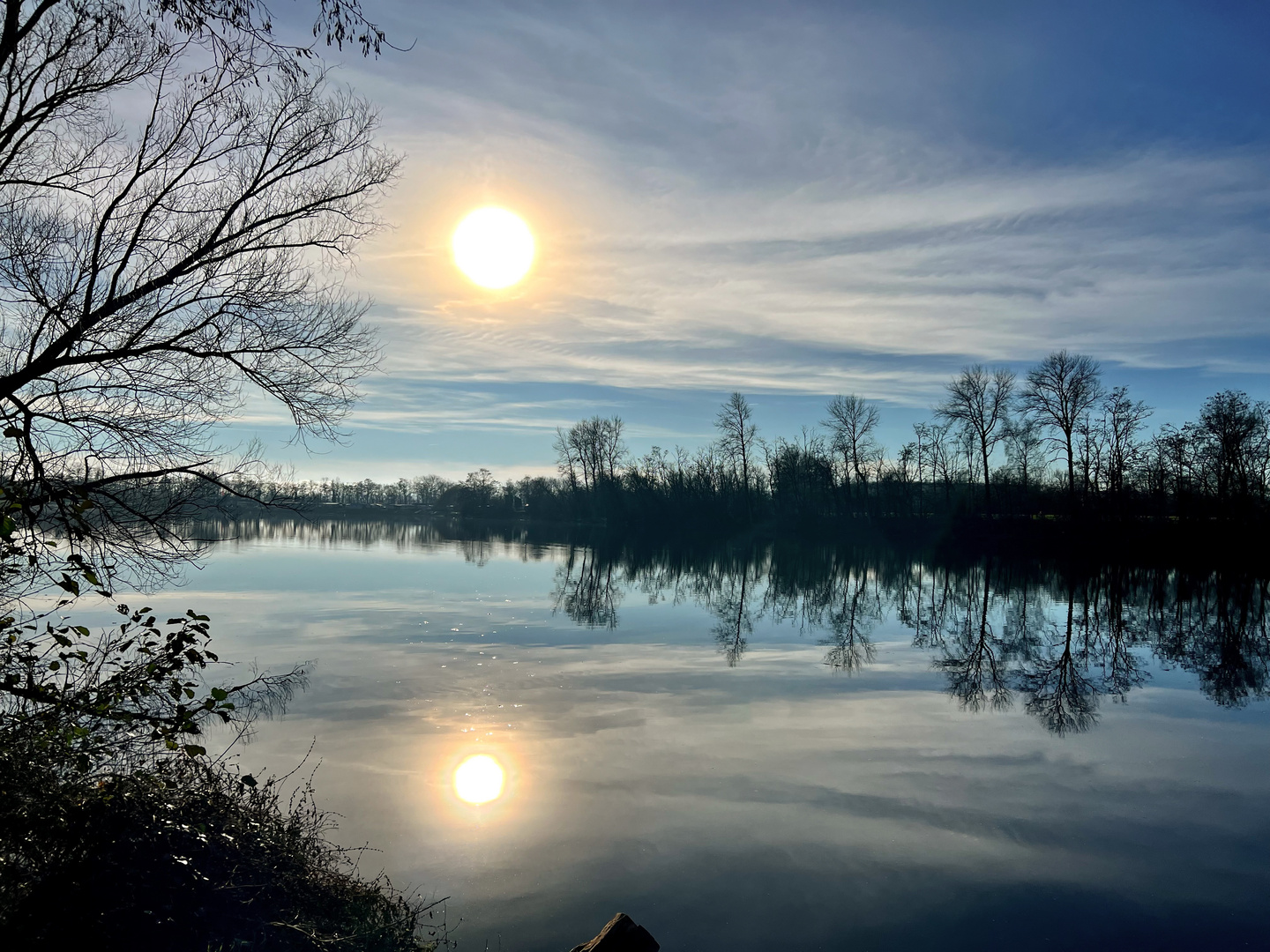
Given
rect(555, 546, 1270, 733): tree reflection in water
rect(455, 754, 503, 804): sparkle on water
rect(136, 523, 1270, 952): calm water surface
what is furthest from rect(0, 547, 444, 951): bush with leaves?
rect(555, 546, 1270, 733): tree reflection in water

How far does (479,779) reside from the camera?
916 centimetres

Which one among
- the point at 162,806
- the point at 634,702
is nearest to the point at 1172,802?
the point at 634,702

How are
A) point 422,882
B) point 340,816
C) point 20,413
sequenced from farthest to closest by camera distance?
1. point 340,816
2. point 422,882
3. point 20,413

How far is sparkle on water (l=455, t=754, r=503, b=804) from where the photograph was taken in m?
8.70

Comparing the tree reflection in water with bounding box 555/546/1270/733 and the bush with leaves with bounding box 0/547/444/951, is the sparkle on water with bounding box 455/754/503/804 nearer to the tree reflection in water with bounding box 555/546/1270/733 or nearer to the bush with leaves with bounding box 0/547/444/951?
the bush with leaves with bounding box 0/547/444/951

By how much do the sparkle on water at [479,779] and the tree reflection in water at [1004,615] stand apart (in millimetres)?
7700

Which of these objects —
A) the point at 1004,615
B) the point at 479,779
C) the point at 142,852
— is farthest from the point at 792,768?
the point at 1004,615

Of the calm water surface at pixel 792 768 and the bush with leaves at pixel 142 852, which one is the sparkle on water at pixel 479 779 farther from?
the bush with leaves at pixel 142 852

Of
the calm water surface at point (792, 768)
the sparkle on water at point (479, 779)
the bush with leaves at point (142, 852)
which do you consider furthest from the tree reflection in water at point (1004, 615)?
the bush with leaves at point (142, 852)

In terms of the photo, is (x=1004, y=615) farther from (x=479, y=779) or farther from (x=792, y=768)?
(x=479, y=779)

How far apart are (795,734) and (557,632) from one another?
360 inches

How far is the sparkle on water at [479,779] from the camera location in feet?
28.5

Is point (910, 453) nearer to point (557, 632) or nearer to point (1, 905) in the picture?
point (557, 632)

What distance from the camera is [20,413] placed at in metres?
6.30
